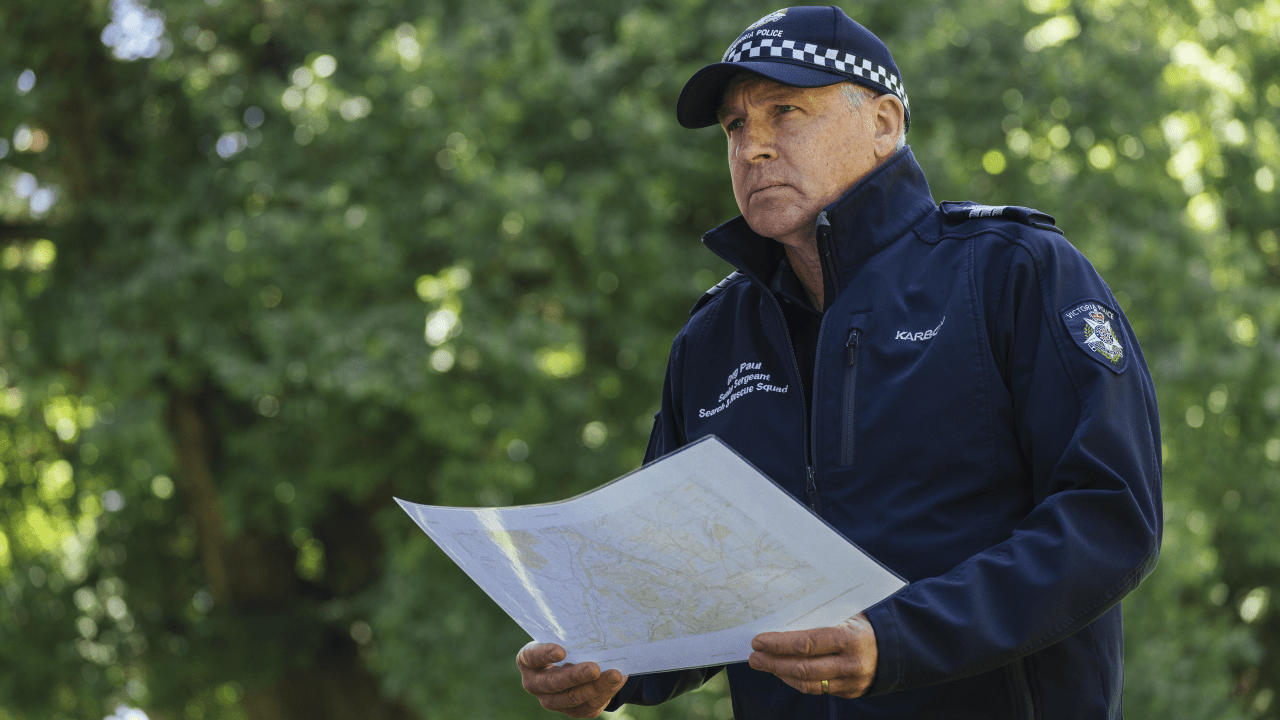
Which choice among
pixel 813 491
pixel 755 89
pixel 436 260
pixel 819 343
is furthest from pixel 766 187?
pixel 436 260

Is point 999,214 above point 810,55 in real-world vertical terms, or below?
below

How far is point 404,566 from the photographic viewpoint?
7500mm

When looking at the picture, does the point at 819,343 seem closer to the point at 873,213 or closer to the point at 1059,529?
the point at 873,213

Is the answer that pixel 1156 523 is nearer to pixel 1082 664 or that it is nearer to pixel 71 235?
pixel 1082 664

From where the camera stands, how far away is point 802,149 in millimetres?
1881

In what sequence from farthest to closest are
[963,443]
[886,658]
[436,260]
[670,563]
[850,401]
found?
1. [436,260]
2. [850,401]
3. [963,443]
4. [670,563]
5. [886,658]

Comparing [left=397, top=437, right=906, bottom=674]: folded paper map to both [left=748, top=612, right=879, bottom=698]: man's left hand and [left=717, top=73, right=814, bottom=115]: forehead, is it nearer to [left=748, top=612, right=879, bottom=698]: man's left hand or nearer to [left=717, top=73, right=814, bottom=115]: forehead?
[left=748, top=612, right=879, bottom=698]: man's left hand

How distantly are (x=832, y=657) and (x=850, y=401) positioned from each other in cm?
44

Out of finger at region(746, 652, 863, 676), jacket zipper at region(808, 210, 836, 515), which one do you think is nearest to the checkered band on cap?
jacket zipper at region(808, 210, 836, 515)

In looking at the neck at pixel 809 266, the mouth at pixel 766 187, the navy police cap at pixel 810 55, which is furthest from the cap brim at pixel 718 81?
the neck at pixel 809 266

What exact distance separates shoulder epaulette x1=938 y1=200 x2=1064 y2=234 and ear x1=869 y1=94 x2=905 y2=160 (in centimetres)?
13

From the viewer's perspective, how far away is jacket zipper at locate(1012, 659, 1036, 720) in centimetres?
157

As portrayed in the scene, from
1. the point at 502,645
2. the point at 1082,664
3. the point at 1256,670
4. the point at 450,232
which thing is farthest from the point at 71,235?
the point at 1256,670

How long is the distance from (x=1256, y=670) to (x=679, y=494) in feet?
38.4
